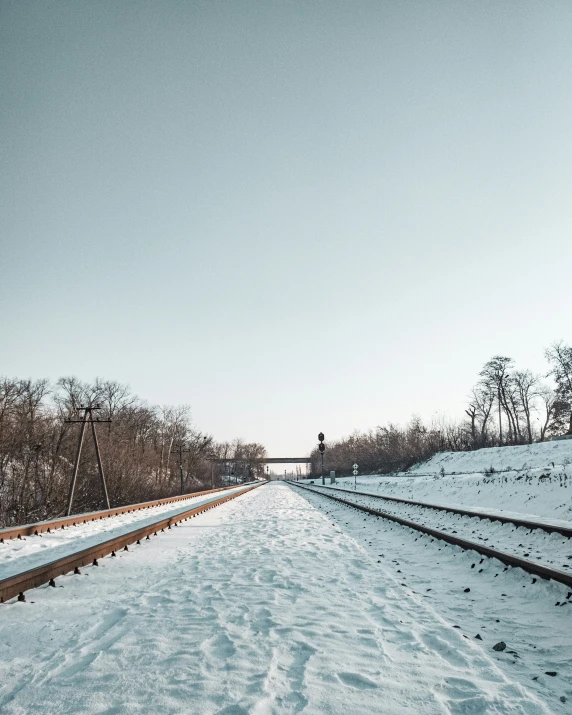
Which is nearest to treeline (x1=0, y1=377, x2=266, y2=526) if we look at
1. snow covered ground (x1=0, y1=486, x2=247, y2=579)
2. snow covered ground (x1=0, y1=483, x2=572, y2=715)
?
snow covered ground (x1=0, y1=486, x2=247, y2=579)

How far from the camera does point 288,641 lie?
3488mm

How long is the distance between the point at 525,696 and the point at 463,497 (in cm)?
1900

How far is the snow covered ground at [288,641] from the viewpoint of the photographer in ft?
8.46

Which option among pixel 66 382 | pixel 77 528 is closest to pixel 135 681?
pixel 77 528

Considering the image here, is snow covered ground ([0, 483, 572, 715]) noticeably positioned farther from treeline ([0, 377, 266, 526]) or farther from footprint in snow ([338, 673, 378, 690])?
treeline ([0, 377, 266, 526])

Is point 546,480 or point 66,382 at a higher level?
point 66,382

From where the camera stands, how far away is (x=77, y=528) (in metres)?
12.1

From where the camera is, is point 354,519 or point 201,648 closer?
point 201,648

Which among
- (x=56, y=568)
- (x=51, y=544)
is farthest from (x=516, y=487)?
(x=56, y=568)

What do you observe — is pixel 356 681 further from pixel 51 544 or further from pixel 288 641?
pixel 51 544

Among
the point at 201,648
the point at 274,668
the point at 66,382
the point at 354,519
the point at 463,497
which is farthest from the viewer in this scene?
the point at 66,382

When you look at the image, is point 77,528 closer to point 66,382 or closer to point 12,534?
point 12,534

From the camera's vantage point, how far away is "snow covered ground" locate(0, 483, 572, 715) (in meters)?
2.58

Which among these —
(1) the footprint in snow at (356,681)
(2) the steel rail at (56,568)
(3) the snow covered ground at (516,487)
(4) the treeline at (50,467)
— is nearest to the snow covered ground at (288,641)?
(1) the footprint in snow at (356,681)
